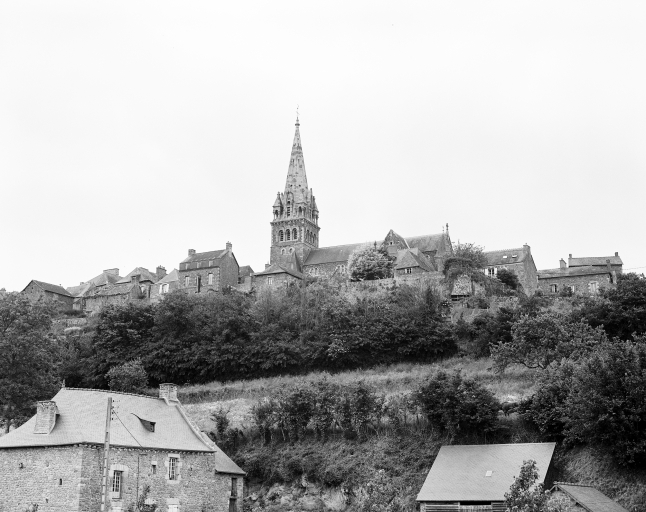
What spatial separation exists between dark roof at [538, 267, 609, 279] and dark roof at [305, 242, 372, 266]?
58.2 ft

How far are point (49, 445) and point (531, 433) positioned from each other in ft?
67.4

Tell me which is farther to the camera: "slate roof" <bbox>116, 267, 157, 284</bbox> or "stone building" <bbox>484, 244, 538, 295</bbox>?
"slate roof" <bbox>116, 267, 157, 284</bbox>

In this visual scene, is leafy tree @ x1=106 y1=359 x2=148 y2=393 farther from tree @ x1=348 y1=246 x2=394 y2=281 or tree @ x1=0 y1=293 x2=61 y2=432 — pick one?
tree @ x1=348 y1=246 x2=394 y2=281

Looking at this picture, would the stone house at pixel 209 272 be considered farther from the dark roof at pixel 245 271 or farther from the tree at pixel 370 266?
the tree at pixel 370 266

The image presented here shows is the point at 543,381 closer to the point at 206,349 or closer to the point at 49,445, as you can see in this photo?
the point at 49,445

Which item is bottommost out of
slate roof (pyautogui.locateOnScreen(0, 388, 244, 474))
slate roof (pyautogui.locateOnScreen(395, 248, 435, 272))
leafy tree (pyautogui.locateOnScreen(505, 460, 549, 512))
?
leafy tree (pyautogui.locateOnScreen(505, 460, 549, 512))

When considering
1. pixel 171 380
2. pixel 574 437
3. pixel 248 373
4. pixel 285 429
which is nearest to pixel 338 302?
pixel 248 373

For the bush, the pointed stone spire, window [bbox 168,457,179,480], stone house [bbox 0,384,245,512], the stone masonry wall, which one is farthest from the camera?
the pointed stone spire

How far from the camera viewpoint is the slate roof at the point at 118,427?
3166cm

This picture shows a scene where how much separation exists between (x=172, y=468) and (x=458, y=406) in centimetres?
1271

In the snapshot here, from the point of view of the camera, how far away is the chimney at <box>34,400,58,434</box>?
32.0m

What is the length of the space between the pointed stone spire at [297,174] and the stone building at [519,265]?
2852cm

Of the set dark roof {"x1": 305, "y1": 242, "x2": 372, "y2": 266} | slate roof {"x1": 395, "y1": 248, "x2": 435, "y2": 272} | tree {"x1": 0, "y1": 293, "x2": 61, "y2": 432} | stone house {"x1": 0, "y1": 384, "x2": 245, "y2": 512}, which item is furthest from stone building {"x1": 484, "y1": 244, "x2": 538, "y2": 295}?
stone house {"x1": 0, "y1": 384, "x2": 245, "y2": 512}

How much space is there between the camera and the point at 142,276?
84562mm
